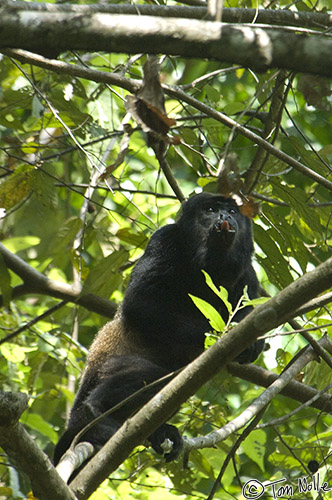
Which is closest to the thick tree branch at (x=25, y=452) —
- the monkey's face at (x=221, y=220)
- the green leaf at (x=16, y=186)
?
the green leaf at (x=16, y=186)

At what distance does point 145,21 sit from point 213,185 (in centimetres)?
204

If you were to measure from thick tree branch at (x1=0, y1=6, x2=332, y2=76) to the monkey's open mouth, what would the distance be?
8.43ft

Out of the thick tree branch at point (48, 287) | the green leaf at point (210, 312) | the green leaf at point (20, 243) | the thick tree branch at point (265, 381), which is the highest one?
the green leaf at point (20, 243)

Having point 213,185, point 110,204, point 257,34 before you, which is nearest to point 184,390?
point 257,34

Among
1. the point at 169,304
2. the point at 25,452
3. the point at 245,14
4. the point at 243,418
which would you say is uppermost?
the point at 245,14

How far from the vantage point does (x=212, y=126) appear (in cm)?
407

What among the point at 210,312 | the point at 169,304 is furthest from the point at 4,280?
the point at 210,312

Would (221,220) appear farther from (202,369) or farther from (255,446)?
(202,369)

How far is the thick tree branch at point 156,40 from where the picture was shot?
5.39 ft

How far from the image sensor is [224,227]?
424 centimetres

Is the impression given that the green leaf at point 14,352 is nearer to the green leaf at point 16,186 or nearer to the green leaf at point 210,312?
the green leaf at point 16,186

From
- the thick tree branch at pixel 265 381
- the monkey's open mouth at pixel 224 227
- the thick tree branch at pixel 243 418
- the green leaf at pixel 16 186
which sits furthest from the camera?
the monkey's open mouth at pixel 224 227
